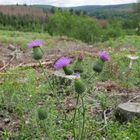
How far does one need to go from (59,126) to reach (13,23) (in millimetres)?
66108

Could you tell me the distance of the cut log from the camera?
4766 millimetres

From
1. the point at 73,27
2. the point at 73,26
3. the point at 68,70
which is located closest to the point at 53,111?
the point at 68,70

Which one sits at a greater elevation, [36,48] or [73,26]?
[36,48]

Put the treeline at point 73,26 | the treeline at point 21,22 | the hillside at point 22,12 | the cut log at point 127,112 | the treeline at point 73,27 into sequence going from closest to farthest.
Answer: the cut log at point 127,112 < the treeline at point 73,27 < the treeline at point 73,26 < the treeline at point 21,22 < the hillside at point 22,12

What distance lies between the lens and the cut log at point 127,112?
188 inches

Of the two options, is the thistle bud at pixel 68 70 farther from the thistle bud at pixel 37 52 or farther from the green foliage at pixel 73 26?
the green foliage at pixel 73 26

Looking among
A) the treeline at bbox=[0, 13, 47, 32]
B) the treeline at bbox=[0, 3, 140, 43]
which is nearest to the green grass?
the treeline at bbox=[0, 3, 140, 43]

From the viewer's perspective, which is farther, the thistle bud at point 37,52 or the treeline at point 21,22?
the treeline at point 21,22

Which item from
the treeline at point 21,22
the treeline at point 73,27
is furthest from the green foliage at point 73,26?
the treeline at point 21,22

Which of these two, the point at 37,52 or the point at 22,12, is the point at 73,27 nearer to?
the point at 22,12

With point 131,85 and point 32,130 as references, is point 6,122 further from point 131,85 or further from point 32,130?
point 131,85

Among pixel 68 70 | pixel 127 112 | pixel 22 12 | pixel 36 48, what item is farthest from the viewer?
pixel 22 12

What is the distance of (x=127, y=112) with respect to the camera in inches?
188

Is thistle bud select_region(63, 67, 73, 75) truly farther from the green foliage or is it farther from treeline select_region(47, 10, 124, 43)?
the green foliage
